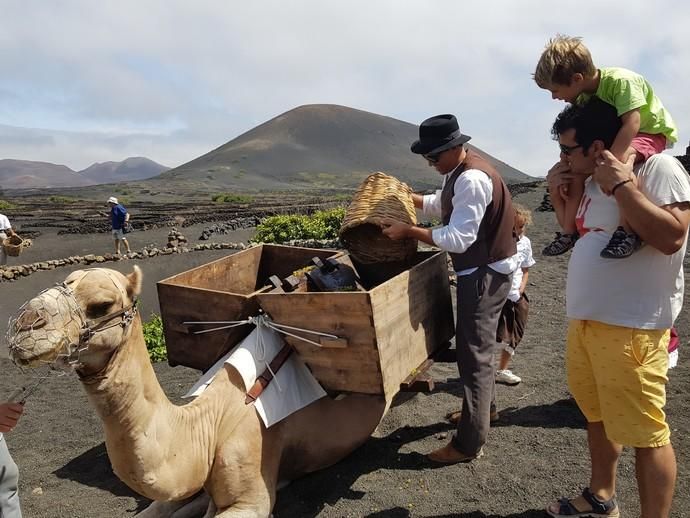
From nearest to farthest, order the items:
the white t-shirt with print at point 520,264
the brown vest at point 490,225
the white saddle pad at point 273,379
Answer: the white saddle pad at point 273,379 → the brown vest at point 490,225 → the white t-shirt with print at point 520,264

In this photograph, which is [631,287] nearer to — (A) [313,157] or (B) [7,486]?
(B) [7,486]

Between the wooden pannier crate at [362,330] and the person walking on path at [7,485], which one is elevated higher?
the wooden pannier crate at [362,330]

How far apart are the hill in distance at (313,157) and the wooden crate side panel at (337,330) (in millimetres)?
86937

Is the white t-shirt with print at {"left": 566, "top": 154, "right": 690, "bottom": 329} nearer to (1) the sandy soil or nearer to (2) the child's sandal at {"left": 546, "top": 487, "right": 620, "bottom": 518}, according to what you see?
(2) the child's sandal at {"left": 546, "top": 487, "right": 620, "bottom": 518}

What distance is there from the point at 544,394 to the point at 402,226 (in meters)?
2.83

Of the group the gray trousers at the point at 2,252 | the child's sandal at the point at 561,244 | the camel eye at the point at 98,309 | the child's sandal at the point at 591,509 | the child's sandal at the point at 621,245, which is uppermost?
the child's sandal at the point at 621,245

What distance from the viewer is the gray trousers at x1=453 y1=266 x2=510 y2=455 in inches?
157

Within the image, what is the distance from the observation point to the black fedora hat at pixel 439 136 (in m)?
3.97

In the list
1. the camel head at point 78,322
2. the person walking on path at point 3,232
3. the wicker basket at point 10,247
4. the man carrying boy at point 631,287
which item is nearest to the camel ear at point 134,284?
the camel head at point 78,322

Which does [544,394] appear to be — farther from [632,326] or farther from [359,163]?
[359,163]

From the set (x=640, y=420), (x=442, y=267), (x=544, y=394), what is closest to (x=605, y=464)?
(x=640, y=420)

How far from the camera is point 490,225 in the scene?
3.97 metres

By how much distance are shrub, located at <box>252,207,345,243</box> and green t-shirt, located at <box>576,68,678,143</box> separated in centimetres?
1117

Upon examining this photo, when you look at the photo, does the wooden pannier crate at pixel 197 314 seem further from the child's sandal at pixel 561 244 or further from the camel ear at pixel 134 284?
the child's sandal at pixel 561 244
